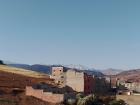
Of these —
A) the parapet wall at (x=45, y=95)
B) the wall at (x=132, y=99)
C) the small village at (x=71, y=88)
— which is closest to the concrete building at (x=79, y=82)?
the small village at (x=71, y=88)

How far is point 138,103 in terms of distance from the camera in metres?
56.8

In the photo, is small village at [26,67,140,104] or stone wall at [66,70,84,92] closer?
small village at [26,67,140,104]

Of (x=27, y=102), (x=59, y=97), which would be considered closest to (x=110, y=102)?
(x=59, y=97)

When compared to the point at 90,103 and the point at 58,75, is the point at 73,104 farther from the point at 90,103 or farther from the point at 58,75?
the point at 58,75

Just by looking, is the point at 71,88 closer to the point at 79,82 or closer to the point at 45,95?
the point at 79,82

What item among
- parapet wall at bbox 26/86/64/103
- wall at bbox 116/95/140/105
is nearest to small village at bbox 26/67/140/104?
parapet wall at bbox 26/86/64/103

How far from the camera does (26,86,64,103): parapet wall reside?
51.6 metres

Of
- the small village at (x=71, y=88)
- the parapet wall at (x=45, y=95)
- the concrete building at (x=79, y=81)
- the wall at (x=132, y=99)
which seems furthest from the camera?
the concrete building at (x=79, y=81)

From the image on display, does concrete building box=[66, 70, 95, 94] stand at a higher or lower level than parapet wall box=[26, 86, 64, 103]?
higher

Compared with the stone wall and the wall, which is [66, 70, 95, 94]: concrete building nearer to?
the stone wall

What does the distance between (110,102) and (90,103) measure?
150 inches

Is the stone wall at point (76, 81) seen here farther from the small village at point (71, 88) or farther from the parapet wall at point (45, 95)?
the parapet wall at point (45, 95)

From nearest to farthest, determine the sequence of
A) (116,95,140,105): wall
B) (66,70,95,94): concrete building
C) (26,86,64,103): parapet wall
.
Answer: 1. (26,86,64,103): parapet wall
2. (116,95,140,105): wall
3. (66,70,95,94): concrete building

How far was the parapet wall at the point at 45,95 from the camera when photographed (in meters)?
51.6
